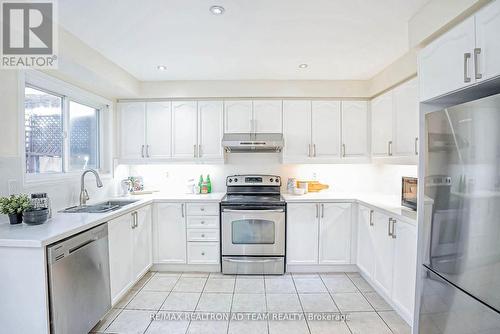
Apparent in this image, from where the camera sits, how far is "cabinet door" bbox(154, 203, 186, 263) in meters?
3.01

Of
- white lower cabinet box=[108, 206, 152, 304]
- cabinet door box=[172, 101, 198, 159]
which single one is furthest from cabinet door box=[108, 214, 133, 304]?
cabinet door box=[172, 101, 198, 159]

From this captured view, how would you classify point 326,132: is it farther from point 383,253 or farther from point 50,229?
point 50,229

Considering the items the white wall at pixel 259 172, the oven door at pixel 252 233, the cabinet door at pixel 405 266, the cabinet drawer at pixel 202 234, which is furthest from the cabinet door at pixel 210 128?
the cabinet door at pixel 405 266

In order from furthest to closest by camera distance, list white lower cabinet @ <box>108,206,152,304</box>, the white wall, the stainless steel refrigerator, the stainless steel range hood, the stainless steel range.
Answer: the white wall, the stainless steel range hood, the stainless steel range, white lower cabinet @ <box>108,206,152,304</box>, the stainless steel refrigerator

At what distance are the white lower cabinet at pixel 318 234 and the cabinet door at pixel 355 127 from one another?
0.75 m

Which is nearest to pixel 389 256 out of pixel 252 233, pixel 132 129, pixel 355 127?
pixel 252 233

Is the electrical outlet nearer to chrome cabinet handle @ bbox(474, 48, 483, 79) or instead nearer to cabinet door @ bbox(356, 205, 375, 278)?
chrome cabinet handle @ bbox(474, 48, 483, 79)

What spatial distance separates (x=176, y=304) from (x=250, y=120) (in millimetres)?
2209

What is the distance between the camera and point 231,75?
303cm

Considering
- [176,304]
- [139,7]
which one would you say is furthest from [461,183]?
[176,304]

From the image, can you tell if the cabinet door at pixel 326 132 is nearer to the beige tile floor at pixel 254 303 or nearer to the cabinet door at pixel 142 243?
the beige tile floor at pixel 254 303

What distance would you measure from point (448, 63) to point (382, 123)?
4.96 feet

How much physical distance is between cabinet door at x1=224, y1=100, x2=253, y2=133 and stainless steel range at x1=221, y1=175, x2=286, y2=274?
0.95 m

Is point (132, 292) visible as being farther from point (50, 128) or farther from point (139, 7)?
point (139, 7)
